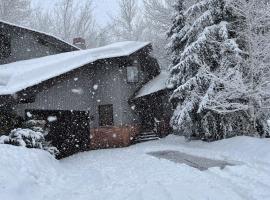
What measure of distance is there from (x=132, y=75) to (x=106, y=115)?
3.49 m

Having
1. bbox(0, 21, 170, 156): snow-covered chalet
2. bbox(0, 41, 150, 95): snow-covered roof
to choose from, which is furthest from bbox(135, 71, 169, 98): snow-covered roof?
bbox(0, 41, 150, 95): snow-covered roof

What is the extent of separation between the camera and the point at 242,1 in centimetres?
1648

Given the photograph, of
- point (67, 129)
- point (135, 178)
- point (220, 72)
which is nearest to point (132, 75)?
point (67, 129)

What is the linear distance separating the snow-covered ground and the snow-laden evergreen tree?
3.00m

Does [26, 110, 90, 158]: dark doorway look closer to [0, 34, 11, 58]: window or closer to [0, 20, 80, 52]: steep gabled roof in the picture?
[0, 34, 11, 58]: window

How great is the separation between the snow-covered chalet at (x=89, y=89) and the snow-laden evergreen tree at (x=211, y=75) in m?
3.93

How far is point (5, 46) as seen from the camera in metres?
22.0

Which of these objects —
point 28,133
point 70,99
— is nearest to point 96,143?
point 70,99

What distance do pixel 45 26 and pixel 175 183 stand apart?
4454cm

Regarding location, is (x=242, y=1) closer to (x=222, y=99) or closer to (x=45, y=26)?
(x=222, y=99)

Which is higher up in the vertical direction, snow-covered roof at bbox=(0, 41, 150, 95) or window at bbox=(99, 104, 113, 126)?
snow-covered roof at bbox=(0, 41, 150, 95)

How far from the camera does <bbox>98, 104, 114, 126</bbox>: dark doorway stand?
2269 cm

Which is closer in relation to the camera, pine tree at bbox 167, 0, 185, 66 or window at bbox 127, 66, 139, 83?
pine tree at bbox 167, 0, 185, 66

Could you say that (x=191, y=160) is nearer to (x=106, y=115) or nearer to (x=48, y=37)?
Result: (x=106, y=115)
